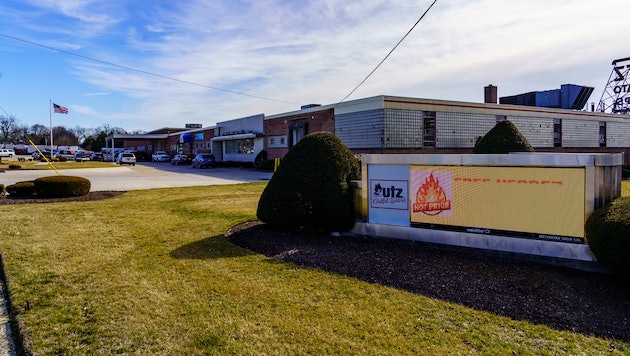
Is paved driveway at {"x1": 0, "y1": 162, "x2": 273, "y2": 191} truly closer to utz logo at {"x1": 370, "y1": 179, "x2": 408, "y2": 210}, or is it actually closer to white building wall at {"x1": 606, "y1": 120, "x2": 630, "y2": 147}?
utz logo at {"x1": 370, "y1": 179, "x2": 408, "y2": 210}

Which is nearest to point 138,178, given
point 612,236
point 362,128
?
point 362,128

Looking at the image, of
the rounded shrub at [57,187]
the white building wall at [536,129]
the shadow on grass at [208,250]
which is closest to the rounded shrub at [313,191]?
the shadow on grass at [208,250]

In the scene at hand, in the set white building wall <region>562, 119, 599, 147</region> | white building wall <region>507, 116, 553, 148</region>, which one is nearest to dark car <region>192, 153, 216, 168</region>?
white building wall <region>507, 116, 553, 148</region>

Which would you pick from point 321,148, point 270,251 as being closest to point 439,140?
point 321,148

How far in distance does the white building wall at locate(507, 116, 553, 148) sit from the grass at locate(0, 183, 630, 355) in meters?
28.8

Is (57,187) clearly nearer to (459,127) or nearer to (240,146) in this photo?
(459,127)

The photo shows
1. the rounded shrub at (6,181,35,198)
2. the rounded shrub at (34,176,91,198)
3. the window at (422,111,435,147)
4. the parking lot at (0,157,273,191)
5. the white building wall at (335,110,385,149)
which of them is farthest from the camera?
the window at (422,111,435,147)

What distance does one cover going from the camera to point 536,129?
1240 inches

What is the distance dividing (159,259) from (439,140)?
2267 cm

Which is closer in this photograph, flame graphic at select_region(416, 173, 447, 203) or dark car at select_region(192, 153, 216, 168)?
flame graphic at select_region(416, 173, 447, 203)

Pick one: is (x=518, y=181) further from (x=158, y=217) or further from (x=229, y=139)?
(x=229, y=139)

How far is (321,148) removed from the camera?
27.5ft

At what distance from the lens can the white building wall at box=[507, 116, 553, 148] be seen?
30.6 meters

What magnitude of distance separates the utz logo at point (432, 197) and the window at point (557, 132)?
3083cm
